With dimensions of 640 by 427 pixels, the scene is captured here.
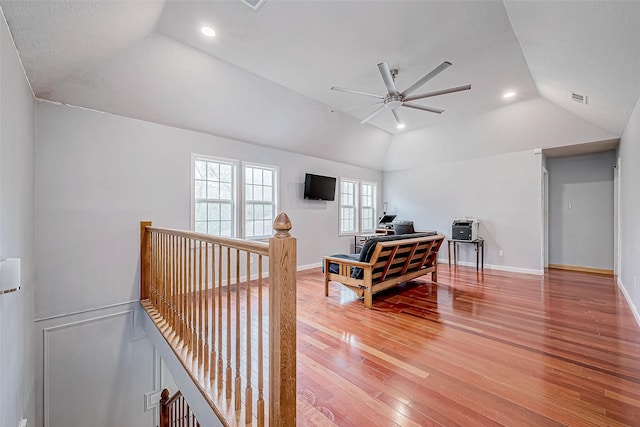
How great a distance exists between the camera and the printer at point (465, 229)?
5875 mm

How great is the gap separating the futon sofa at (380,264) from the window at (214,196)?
75.4 inches

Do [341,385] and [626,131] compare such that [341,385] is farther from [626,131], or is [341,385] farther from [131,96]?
[626,131]

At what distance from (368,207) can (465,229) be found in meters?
2.51

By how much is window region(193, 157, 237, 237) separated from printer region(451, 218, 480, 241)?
185 inches

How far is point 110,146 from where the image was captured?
3.45m

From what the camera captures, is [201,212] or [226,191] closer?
[201,212]

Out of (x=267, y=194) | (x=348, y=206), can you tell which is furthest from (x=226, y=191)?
(x=348, y=206)

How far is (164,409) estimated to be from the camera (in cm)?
356

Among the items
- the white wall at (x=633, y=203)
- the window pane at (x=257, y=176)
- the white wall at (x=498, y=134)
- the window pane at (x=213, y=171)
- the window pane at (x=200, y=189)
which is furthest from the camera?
the window pane at (x=257, y=176)

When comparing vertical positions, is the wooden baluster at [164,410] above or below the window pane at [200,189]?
below

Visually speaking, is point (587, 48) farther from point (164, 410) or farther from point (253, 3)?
point (164, 410)

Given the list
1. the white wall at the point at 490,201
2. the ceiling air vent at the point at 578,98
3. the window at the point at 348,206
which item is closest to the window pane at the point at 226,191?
the window at the point at 348,206

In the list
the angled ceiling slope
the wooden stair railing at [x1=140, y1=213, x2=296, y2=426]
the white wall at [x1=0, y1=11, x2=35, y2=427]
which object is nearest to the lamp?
the white wall at [x1=0, y1=11, x2=35, y2=427]

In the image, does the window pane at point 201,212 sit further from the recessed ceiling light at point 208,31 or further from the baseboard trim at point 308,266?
the recessed ceiling light at point 208,31
